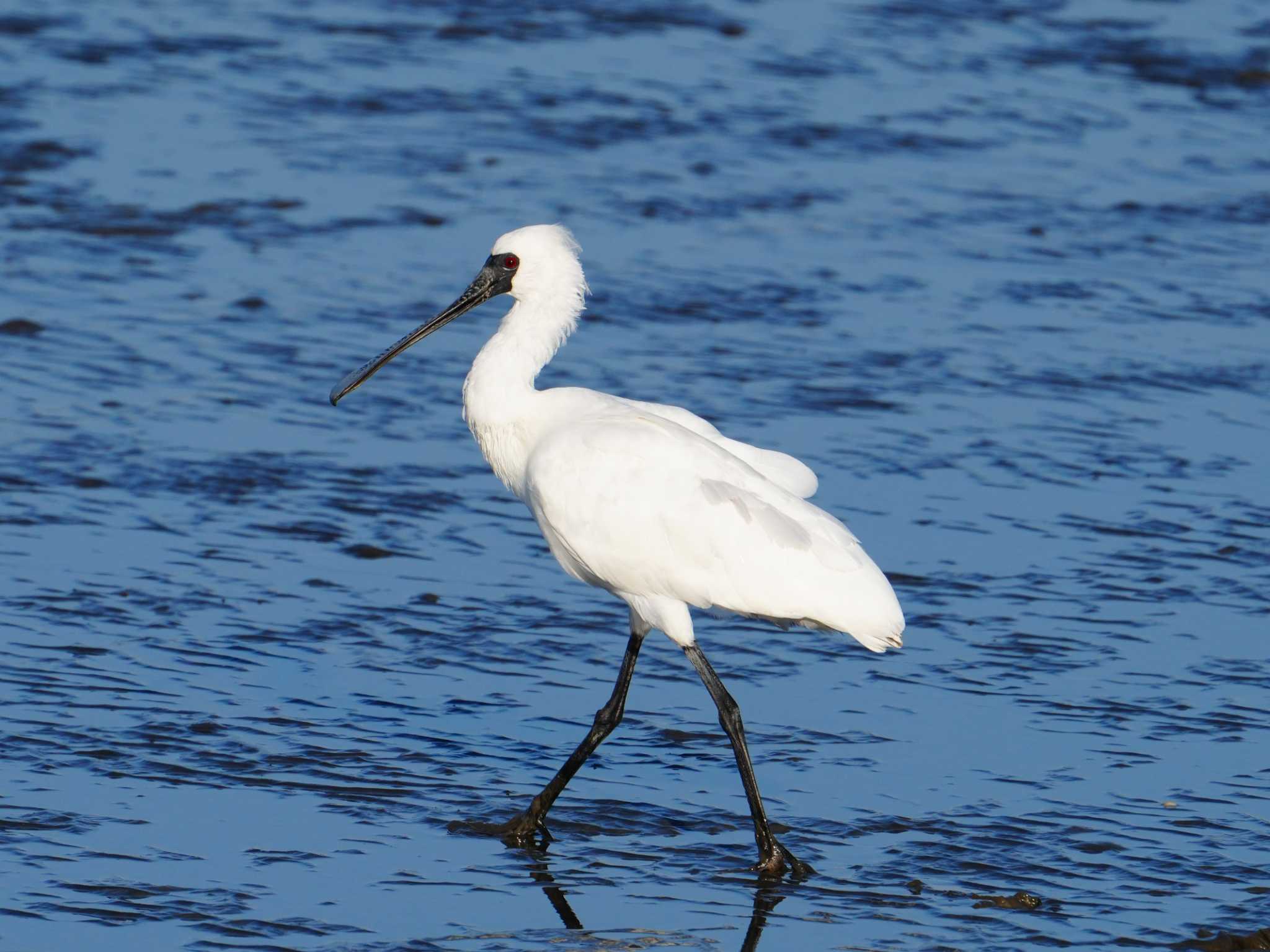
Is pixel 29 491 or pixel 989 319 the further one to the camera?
pixel 989 319

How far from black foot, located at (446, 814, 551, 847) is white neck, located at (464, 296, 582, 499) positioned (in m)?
1.15

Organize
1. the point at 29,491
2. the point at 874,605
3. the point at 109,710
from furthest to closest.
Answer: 1. the point at 29,491
2. the point at 109,710
3. the point at 874,605

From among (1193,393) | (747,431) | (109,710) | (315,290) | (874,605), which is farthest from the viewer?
(315,290)

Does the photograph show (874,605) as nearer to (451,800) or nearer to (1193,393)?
(451,800)

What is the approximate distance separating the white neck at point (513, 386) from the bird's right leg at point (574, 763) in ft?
2.26

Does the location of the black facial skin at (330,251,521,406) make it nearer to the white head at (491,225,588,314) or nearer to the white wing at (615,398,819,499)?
the white head at (491,225,588,314)

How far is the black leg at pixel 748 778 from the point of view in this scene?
6.77 m

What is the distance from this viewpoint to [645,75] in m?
17.5

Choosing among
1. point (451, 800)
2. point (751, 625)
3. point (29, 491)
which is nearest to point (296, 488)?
point (29, 491)

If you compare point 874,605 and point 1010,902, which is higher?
point 874,605

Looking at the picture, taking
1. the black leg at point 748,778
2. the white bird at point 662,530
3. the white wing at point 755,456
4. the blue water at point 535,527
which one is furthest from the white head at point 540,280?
the blue water at point 535,527

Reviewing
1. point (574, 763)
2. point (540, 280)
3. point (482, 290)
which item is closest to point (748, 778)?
point (574, 763)

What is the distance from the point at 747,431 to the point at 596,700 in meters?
3.02

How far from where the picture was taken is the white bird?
711 cm
